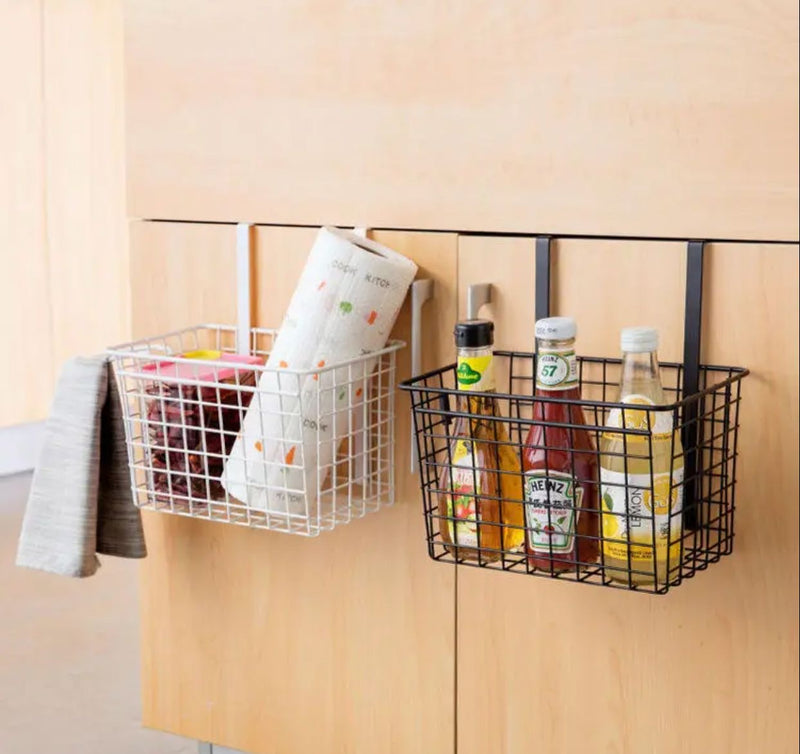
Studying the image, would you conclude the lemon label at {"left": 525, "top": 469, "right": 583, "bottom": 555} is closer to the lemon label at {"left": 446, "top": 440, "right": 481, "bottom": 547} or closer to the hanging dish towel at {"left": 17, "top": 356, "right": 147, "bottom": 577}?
the lemon label at {"left": 446, "top": 440, "right": 481, "bottom": 547}

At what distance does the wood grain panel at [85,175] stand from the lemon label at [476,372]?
87.7 inches

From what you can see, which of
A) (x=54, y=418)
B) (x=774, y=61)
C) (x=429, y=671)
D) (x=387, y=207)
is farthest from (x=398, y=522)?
(x=774, y=61)

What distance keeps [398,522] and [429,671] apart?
0.58 ft

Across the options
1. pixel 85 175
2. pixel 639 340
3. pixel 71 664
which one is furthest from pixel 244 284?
pixel 85 175

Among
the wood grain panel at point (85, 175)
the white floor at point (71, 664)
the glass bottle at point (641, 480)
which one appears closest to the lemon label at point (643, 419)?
the glass bottle at point (641, 480)

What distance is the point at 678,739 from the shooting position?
1.32m

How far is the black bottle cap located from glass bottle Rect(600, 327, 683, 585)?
141mm

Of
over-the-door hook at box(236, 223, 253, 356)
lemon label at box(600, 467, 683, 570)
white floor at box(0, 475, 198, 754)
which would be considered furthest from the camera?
white floor at box(0, 475, 198, 754)

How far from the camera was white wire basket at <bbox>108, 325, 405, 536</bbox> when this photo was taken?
1343 mm

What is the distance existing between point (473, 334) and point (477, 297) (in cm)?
11

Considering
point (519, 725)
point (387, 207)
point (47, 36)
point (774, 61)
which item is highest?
point (47, 36)

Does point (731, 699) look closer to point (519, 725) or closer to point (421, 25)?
point (519, 725)

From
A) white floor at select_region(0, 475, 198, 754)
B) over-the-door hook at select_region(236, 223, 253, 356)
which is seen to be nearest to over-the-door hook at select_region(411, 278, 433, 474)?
over-the-door hook at select_region(236, 223, 253, 356)

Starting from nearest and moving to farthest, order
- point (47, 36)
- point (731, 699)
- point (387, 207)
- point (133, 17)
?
point (731, 699) < point (387, 207) < point (133, 17) < point (47, 36)
